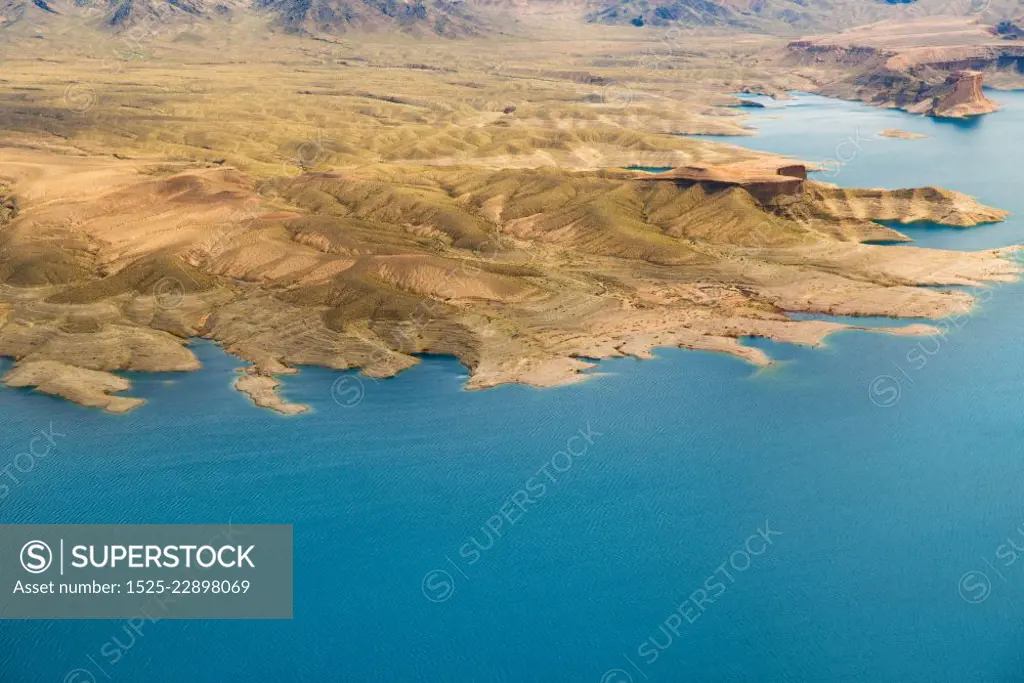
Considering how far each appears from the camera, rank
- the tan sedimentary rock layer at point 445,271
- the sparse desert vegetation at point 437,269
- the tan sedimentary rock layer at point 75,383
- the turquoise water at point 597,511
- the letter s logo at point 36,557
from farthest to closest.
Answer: the sparse desert vegetation at point 437,269 → the tan sedimentary rock layer at point 445,271 → the tan sedimentary rock layer at point 75,383 → the letter s logo at point 36,557 → the turquoise water at point 597,511

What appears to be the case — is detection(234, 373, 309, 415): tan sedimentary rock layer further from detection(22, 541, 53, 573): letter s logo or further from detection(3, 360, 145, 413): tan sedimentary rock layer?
detection(22, 541, 53, 573): letter s logo

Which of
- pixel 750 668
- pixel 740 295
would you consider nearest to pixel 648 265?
pixel 740 295

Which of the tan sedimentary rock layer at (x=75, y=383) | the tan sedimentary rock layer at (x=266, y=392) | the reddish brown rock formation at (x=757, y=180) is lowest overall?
the tan sedimentary rock layer at (x=75, y=383)

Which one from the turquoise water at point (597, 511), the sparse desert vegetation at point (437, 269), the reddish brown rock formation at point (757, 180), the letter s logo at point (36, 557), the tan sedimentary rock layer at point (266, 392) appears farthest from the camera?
the reddish brown rock formation at point (757, 180)

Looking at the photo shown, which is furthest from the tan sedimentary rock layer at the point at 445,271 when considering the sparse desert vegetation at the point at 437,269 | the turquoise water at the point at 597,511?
the turquoise water at the point at 597,511

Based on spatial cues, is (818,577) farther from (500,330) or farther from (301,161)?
(301,161)

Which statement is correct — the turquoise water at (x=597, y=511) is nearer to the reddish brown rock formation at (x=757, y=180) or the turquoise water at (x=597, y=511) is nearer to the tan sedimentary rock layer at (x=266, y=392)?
the tan sedimentary rock layer at (x=266, y=392)

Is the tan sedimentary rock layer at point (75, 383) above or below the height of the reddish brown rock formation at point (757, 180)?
below

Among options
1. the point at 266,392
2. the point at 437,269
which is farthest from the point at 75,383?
the point at 437,269

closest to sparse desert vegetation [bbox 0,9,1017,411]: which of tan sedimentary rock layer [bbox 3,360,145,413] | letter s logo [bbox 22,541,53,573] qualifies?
tan sedimentary rock layer [bbox 3,360,145,413]
